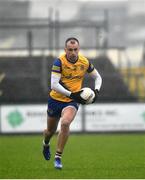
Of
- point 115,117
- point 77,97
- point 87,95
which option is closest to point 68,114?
point 77,97

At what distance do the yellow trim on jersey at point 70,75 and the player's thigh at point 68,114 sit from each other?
21cm

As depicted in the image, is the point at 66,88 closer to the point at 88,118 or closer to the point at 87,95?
the point at 87,95

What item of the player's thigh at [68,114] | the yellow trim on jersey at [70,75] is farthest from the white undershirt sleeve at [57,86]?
the player's thigh at [68,114]

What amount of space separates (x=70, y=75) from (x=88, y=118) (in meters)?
14.0

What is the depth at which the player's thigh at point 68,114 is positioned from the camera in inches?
468

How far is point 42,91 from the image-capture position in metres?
29.5

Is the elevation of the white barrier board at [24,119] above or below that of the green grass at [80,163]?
below

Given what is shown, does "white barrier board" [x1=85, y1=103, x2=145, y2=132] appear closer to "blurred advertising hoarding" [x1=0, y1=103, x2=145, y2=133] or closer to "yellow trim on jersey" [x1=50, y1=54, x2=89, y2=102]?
"blurred advertising hoarding" [x1=0, y1=103, x2=145, y2=133]

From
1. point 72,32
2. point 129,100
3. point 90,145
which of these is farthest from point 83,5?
point 90,145

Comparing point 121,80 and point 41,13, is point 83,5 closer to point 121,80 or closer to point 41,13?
point 41,13

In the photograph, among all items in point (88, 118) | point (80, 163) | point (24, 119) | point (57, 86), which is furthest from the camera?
point (88, 118)

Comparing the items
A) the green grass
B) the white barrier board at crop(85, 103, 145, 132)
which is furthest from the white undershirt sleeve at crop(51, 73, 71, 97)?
the white barrier board at crop(85, 103, 145, 132)

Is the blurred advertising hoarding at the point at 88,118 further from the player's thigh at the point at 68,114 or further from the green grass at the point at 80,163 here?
the player's thigh at the point at 68,114

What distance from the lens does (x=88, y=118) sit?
86.0ft
